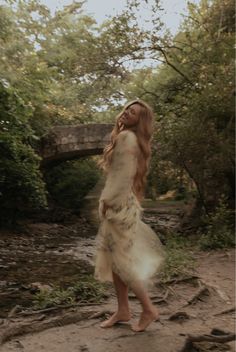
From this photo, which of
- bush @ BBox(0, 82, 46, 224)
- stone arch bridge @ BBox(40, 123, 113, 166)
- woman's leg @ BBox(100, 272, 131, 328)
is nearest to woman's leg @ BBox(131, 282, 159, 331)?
woman's leg @ BBox(100, 272, 131, 328)

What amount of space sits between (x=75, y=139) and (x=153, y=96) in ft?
9.85

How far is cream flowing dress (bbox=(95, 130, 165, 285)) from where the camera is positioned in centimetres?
320

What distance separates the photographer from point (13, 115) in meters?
9.23

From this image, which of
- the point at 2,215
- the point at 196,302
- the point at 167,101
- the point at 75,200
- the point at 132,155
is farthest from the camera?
the point at 75,200

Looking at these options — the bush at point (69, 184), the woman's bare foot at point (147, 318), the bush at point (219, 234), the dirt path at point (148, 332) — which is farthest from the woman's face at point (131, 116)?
the bush at point (69, 184)

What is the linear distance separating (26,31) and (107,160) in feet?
44.3

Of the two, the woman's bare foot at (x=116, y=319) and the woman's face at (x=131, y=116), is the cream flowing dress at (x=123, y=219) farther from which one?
the woman's bare foot at (x=116, y=319)

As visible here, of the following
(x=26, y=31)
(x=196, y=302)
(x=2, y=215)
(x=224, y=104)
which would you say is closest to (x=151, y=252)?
(x=196, y=302)

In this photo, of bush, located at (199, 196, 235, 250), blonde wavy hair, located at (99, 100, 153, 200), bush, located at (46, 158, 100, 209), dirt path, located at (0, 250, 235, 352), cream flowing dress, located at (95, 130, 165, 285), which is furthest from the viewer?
bush, located at (46, 158, 100, 209)

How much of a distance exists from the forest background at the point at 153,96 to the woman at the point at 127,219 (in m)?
5.18

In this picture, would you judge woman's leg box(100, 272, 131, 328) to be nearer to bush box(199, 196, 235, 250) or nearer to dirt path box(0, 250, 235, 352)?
dirt path box(0, 250, 235, 352)

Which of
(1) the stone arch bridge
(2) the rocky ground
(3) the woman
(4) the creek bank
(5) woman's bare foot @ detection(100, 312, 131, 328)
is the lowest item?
(4) the creek bank

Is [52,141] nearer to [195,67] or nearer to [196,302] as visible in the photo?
[195,67]

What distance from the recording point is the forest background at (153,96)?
30.2 feet
